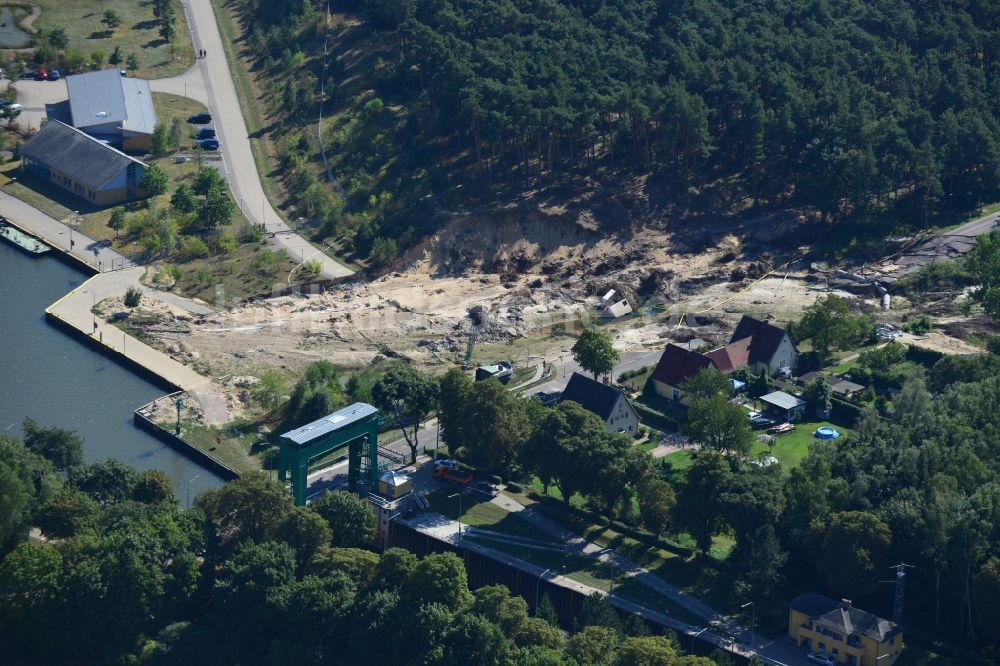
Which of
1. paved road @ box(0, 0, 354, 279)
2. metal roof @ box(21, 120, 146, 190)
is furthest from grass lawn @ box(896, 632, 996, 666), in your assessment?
metal roof @ box(21, 120, 146, 190)

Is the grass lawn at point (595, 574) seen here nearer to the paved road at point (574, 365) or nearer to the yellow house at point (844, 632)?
the yellow house at point (844, 632)

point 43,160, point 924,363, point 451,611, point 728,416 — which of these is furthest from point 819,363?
point 43,160

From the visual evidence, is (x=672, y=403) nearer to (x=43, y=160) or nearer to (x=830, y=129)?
(x=830, y=129)

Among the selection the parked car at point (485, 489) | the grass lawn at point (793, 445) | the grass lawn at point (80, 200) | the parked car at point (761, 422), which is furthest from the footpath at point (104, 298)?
the grass lawn at point (793, 445)

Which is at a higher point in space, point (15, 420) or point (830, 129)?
point (830, 129)

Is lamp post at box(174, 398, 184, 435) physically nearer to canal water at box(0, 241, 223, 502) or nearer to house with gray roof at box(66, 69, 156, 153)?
canal water at box(0, 241, 223, 502)

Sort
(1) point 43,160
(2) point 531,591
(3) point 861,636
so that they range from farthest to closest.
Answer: (1) point 43,160 < (2) point 531,591 < (3) point 861,636
